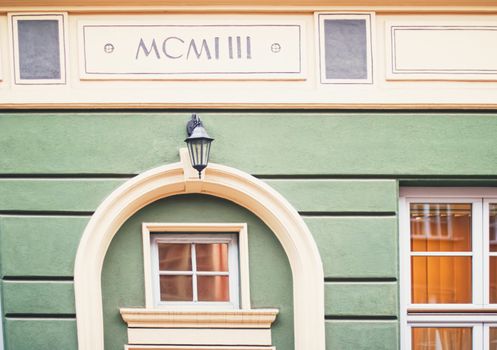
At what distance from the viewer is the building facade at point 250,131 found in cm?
355

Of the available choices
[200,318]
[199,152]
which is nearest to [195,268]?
[200,318]

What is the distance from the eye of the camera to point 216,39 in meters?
3.57

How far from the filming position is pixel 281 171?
11.8 ft

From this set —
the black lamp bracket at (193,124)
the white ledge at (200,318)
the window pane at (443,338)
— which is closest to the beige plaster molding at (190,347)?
the white ledge at (200,318)

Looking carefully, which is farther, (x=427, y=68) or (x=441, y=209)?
(x=441, y=209)

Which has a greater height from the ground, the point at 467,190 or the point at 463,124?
the point at 463,124

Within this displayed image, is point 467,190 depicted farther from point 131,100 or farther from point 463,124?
point 131,100

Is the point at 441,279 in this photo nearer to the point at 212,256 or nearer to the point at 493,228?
the point at 493,228

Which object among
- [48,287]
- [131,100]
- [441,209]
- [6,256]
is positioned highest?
[131,100]

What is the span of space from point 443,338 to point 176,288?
2.34 meters

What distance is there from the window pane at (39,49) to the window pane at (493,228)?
3.78m

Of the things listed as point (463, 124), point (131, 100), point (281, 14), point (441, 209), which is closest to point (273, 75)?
point (281, 14)

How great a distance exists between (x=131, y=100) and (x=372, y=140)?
6.42ft

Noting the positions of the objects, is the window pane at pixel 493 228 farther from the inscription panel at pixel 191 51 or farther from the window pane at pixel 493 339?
the inscription panel at pixel 191 51
